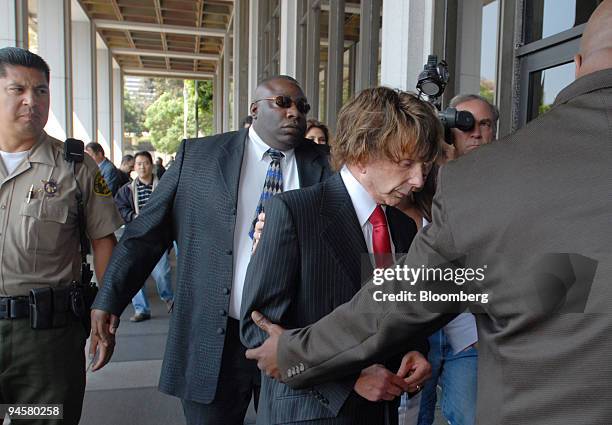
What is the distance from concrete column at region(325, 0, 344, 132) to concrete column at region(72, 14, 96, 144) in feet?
52.3

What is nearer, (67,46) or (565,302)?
(565,302)

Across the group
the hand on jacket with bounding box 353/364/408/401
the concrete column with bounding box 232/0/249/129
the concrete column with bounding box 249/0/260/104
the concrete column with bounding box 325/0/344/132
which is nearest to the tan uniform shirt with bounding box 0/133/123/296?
the hand on jacket with bounding box 353/364/408/401

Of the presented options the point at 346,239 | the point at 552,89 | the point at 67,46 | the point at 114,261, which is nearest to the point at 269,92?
the point at 114,261

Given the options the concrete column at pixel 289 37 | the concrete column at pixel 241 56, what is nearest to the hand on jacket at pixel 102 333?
the concrete column at pixel 289 37

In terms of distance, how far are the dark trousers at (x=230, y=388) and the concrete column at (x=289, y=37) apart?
24.9ft

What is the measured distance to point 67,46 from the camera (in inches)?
619

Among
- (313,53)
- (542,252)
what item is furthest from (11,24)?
(542,252)

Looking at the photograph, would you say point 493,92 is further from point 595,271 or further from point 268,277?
point 595,271

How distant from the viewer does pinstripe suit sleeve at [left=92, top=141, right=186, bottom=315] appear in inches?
88.2

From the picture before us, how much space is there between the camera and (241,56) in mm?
16922

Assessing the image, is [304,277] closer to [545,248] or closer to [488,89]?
[545,248]

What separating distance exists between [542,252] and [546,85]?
2.53 meters

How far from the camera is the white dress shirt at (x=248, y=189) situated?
7.30 ft

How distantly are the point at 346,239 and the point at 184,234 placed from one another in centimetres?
104
